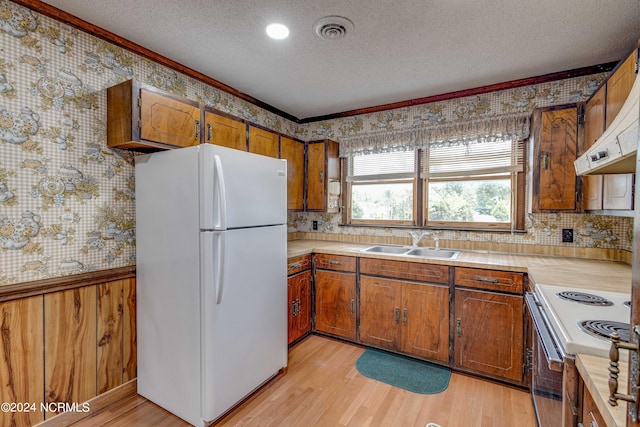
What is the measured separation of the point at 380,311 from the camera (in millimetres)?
2748

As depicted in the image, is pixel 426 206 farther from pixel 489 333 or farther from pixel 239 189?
pixel 239 189

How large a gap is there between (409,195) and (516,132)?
3.64 feet

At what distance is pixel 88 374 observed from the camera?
1956 millimetres

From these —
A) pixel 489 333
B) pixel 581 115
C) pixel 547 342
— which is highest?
pixel 581 115

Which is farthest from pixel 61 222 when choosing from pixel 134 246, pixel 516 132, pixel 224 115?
pixel 516 132

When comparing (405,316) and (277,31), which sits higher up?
(277,31)

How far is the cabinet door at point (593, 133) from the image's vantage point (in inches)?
74.9

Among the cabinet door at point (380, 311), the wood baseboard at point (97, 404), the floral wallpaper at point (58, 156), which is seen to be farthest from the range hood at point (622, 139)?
the wood baseboard at point (97, 404)

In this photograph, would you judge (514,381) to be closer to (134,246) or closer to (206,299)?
(206,299)

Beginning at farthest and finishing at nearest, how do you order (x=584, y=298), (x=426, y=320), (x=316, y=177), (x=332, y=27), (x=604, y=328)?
(x=316, y=177) → (x=426, y=320) → (x=332, y=27) → (x=584, y=298) → (x=604, y=328)

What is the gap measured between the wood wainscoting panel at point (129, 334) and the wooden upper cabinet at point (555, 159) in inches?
121

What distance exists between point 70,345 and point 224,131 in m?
1.77

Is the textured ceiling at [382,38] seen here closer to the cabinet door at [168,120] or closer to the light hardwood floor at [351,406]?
the cabinet door at [168,120]

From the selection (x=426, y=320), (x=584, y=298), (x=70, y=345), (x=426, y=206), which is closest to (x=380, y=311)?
(x=426, y=320)
